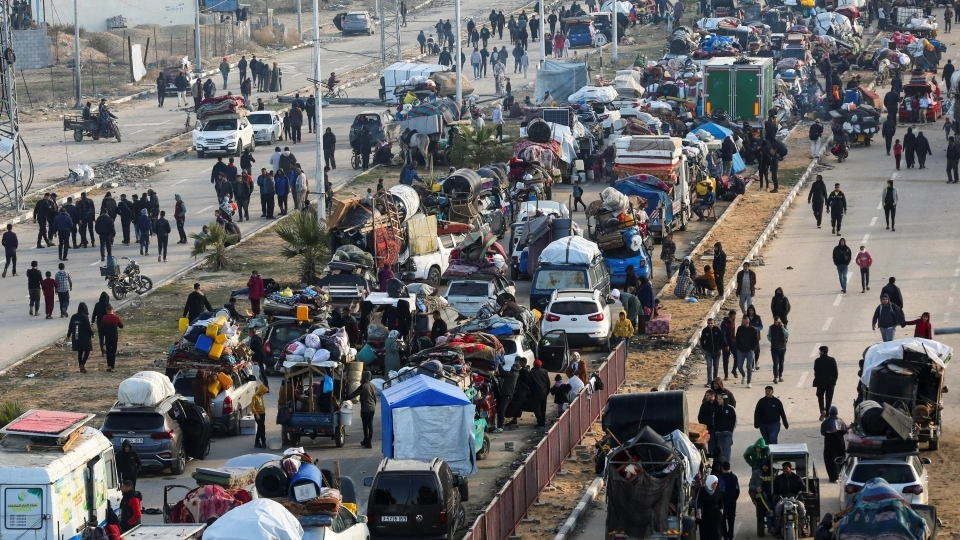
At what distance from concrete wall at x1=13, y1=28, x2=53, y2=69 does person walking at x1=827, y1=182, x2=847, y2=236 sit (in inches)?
1708

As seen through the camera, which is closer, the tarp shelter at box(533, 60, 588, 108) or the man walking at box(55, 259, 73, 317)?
the man walking at box(55, 259, 73, 317)

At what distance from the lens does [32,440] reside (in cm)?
2308

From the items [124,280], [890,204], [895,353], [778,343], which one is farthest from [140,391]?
[890,204]

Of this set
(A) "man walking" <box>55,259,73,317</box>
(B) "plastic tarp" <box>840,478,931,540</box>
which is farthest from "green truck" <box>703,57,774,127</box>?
(B) "plastic tarp" <box>840,478,931,540</box>

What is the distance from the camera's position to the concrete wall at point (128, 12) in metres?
84.1

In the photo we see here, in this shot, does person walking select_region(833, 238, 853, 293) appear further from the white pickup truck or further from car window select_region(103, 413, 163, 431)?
car window select_region(103, 413, 163, 431)

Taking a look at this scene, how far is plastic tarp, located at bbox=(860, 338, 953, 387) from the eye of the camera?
1083 inches

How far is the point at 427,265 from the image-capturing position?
39938 mm

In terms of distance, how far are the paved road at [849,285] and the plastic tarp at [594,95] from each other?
861 centimetres

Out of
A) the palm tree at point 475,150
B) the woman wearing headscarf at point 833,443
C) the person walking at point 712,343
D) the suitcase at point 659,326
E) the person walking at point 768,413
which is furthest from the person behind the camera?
the palm tree at point 475,150

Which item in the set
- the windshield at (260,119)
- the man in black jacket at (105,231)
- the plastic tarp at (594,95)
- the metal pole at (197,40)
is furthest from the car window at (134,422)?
the metal pole at (197,40)

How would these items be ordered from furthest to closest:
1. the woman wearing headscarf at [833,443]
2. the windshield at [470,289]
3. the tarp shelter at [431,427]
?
the windshield at [470,289]
the woman wearing headscarf at [833,443]
the tarp shelter at [431,427]

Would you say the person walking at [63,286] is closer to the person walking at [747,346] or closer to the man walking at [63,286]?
the man walking at [63,286]

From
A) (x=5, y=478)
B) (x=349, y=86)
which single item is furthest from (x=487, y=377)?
(x=349, y=86)
